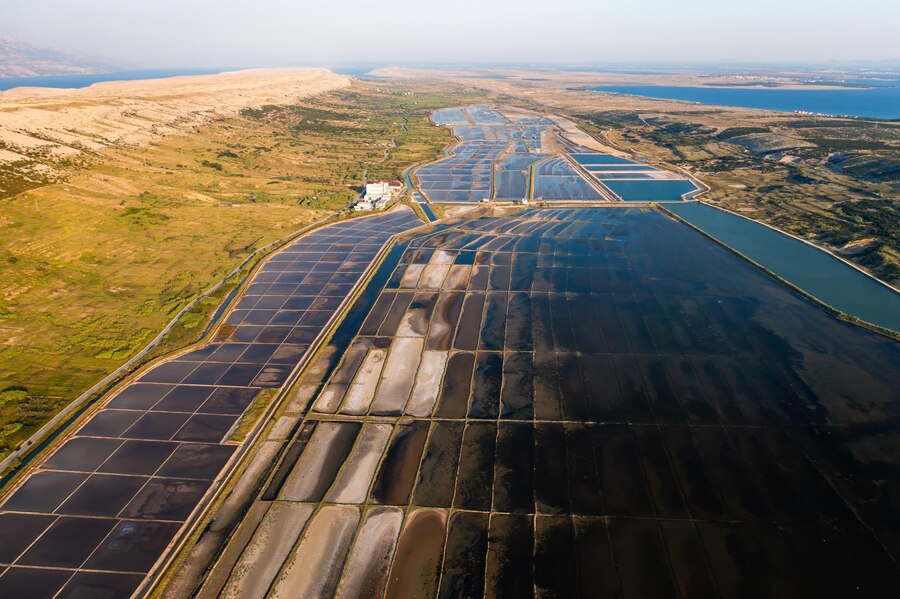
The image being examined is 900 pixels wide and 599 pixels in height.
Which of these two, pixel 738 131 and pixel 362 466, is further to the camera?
pixel 738 131

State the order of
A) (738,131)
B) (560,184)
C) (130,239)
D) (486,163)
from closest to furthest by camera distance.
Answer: (130,239), (560,184), (486,163), (738,131)

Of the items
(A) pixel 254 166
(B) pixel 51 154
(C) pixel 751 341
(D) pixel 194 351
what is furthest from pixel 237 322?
(A) pixel 254 166

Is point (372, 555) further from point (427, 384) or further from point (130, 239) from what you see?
point (130, 239)

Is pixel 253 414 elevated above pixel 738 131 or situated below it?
below

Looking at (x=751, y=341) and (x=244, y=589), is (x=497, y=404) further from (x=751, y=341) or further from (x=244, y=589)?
(x=751, y=341)

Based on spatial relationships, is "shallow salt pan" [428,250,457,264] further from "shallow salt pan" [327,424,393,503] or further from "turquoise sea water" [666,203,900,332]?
"turquoise sea water" [666,203,900,332]

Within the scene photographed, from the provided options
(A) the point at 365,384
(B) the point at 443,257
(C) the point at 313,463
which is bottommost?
(C) the point at 313,463

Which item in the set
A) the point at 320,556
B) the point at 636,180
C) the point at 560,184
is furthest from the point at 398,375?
the point at 636,180

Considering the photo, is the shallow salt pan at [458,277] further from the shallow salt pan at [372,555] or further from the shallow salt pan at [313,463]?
the shallow salt pan at [372,555]
